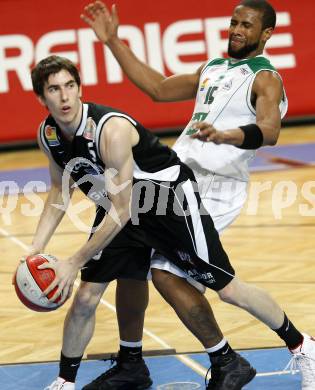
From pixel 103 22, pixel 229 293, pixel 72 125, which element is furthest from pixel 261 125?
pixel 103 22

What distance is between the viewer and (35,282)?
561 centimetres

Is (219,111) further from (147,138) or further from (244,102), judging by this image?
(147,138)

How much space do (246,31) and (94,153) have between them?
4.74 feet

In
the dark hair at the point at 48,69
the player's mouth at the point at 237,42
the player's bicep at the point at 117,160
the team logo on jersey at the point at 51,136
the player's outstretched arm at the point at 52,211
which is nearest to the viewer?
the player's bicep at the point at 117,160

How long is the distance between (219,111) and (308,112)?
8.26 metres

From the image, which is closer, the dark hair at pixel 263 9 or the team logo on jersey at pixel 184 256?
the team logo on jersey at pixel 184 256

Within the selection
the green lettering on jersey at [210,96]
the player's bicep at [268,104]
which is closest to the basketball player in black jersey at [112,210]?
the player's bicep at [268,104]

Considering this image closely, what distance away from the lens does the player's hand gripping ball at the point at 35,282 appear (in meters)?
5.60

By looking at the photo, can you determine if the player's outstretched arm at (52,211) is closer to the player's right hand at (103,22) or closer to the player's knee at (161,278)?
the player's knee at (161,278)

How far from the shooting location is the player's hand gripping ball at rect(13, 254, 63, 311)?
5598 mm

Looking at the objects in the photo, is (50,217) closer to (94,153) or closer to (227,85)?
(94,153)

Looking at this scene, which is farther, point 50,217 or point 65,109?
point 50,217

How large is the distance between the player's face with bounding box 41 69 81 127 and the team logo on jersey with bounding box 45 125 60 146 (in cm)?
18

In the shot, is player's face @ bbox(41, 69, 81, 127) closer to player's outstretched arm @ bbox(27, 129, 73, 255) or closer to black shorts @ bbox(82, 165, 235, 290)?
player's outstretched arm @ bbox(27, 129, 73, 255)
